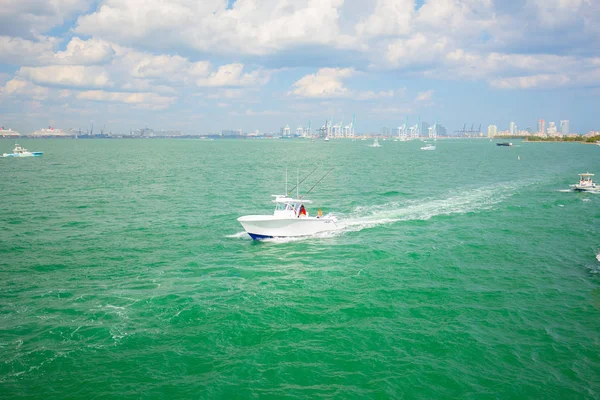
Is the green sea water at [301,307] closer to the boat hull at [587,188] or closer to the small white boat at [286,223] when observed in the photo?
the small white boat at [286,223]

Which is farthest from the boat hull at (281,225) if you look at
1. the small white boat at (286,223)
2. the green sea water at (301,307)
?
the green sea water at (301,307)

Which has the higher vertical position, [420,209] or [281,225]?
[281,225]

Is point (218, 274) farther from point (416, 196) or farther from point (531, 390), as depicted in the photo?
point (416, 196)

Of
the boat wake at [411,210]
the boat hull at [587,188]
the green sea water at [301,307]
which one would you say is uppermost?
the boat hull at [587,188]

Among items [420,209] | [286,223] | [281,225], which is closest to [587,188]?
[420,209]

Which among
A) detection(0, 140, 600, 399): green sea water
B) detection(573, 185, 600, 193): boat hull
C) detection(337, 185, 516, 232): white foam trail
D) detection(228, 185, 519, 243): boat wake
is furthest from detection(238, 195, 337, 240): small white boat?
detection(573, 185, 600, 193): boat hull

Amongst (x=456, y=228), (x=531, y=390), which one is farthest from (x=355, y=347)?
(x=456, y=228)

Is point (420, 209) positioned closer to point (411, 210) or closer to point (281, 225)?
point (411, 210)
